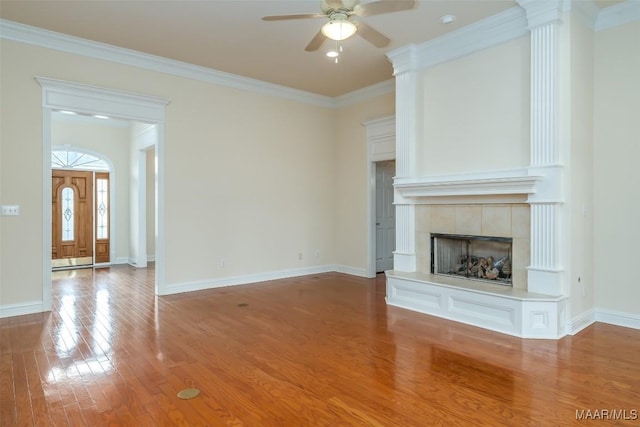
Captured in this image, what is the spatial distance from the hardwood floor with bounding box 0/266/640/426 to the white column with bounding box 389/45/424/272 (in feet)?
3.06

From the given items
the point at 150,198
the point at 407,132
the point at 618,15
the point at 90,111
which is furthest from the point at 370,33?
the point at 150,198

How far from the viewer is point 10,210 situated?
4.47 meters

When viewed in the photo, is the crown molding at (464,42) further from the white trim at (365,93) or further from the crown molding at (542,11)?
the white trim at (365,93)

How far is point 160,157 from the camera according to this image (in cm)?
556

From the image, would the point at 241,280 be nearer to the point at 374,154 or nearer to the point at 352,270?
the point at 352,270

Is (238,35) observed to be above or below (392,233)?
above

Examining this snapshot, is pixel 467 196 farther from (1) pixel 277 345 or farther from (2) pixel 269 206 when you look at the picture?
(2) pixel 269 206

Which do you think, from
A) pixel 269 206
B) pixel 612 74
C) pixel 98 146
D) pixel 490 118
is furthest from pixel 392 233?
pixel 98 146

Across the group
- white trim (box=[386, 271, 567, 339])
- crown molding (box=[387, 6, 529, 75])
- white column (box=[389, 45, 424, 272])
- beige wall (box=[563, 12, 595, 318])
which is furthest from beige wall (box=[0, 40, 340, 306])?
beige wall (box=[563, 12, 595, 318])

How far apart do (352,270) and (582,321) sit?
151 inches

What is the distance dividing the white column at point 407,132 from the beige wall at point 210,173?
4.48 ft

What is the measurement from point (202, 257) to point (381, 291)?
9.17 ft

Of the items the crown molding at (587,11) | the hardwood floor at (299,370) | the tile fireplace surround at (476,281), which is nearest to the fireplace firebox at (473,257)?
the tile fireplace surround at (476,281)

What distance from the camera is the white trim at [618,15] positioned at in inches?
157
